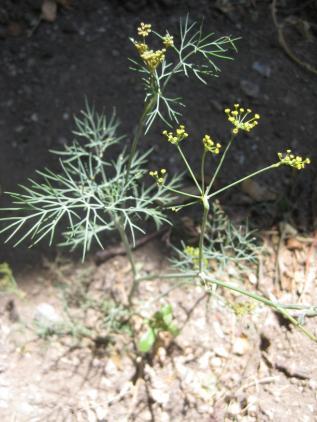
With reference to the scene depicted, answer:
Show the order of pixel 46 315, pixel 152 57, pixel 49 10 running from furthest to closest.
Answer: pixel 49 10 → pixel 46 315 → pixel 152 57

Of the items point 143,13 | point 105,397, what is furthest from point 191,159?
point 105,397

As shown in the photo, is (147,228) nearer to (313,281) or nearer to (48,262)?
(48,262)

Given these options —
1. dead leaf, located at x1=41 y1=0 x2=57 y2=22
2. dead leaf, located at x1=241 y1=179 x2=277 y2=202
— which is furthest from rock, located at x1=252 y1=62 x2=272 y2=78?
dead leaf, located at x1=41 y1=0 x2=57 y2=22

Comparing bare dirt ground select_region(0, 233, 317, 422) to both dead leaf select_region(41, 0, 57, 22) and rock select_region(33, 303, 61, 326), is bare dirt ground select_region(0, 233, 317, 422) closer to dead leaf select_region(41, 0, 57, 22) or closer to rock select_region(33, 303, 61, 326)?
rock select_region(33, 303, 61, 326)

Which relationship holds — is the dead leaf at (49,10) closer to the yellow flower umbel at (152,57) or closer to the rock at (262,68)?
the rock at (262,68)

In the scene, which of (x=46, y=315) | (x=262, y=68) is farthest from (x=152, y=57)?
(x=262, y=68)

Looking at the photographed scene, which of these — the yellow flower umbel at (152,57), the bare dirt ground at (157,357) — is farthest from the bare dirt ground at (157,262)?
the yellow flower umbel at (152,57)

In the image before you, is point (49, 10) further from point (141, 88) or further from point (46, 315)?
point (46, 315)
